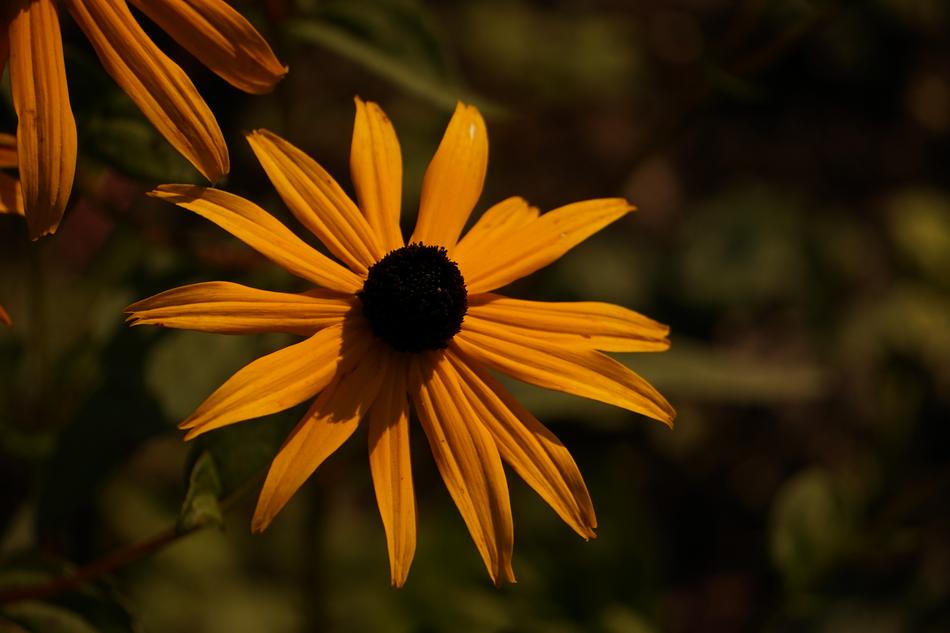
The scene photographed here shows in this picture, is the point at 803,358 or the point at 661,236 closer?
the point at 803,358

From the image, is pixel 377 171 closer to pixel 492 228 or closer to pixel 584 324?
pixel 492 228

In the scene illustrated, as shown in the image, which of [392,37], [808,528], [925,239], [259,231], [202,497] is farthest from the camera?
[925,239]

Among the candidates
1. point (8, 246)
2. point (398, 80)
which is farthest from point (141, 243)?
point (8, 246)

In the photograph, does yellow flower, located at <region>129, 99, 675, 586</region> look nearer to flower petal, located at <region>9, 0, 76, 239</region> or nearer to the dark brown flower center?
the dark brown flower center

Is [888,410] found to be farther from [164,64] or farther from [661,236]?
[164,64]

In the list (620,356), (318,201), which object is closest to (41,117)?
(318,201)

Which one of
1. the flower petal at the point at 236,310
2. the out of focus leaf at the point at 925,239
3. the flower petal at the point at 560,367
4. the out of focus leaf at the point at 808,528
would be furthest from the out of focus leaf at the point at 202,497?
the out of focus leaf at the point at 925,239
